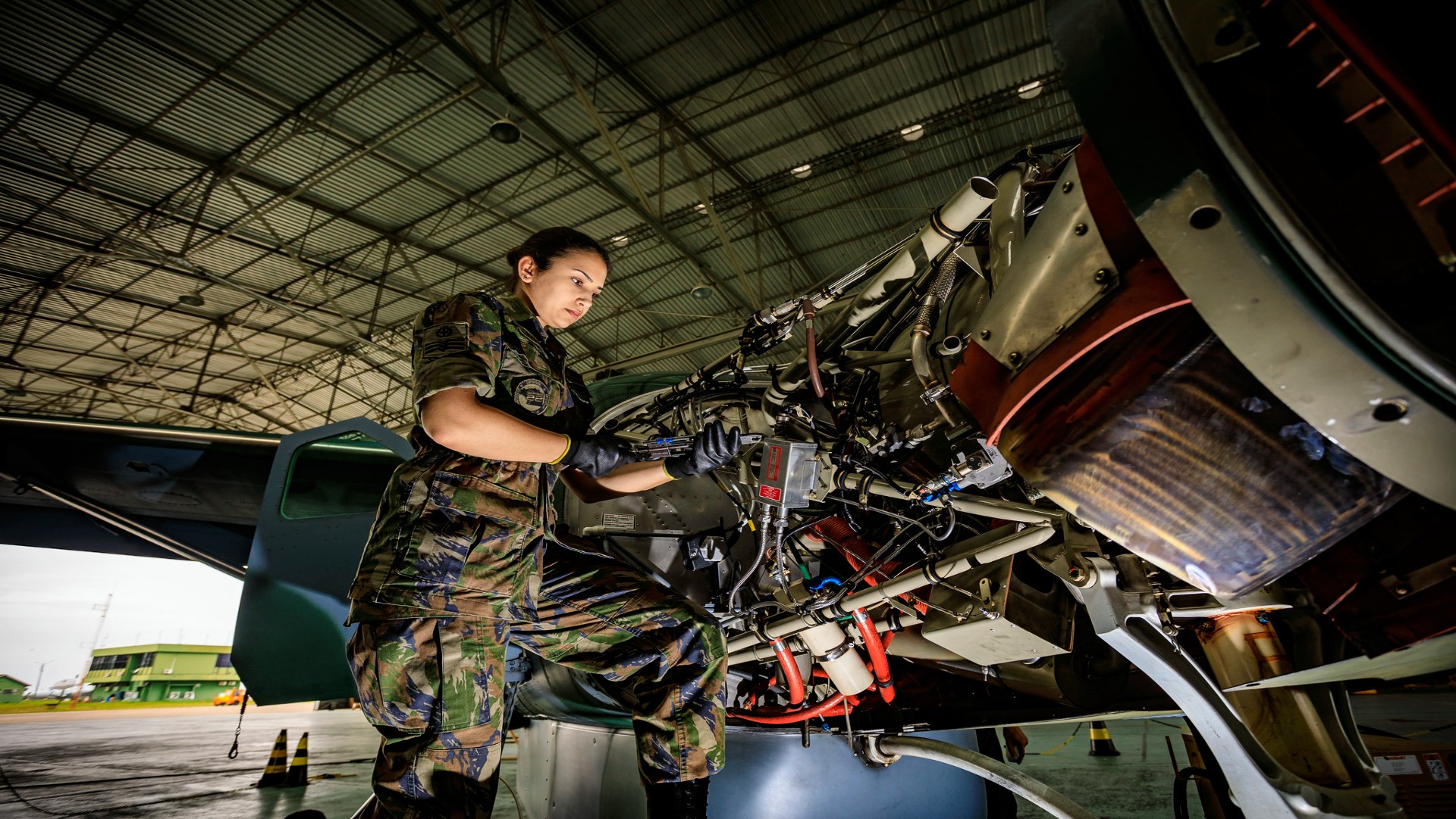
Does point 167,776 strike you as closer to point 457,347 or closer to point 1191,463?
point 457,347

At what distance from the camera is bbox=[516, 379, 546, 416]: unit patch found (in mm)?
2059

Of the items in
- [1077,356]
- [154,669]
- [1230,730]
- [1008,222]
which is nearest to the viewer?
[1077,356]

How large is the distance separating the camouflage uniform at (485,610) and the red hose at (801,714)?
61cm

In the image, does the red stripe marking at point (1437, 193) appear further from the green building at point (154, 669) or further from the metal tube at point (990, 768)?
the green building at point (154, 669)

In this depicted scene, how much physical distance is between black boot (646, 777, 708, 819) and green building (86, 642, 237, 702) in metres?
21.9

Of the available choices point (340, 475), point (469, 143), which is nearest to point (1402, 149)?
point (340, 475)

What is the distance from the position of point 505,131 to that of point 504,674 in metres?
8.33

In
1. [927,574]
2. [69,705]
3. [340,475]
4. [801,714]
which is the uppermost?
[340,475]

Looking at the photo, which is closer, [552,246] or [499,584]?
[499,584]

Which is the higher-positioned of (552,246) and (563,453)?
(552,246)

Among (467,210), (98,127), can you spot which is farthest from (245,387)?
(467,210)

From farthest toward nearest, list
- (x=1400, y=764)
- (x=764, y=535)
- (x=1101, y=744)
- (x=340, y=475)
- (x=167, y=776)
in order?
(x=1101, y=744)
(x=167, y=776)
(x=340, y=475)
(x=1400, y=764)
(x=764, y=535)

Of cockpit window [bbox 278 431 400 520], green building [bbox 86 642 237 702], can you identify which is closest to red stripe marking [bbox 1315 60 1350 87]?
cockpit window [bbox 278 431 400 520]

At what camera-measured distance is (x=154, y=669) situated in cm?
1917
